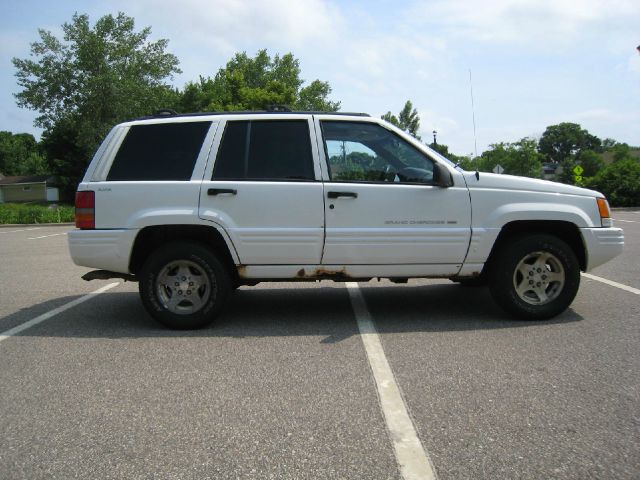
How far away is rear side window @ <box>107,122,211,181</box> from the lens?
507cm

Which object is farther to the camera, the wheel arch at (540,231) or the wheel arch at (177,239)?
the wheel arch at (540,231)

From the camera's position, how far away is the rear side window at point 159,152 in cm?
507

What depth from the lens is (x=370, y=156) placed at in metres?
5.15

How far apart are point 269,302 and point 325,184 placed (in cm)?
188

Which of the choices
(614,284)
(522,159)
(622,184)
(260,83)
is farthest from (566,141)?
(614,284)

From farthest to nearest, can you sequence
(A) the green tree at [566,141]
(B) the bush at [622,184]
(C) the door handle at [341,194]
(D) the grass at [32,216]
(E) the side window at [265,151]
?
(A) the green tree at [566,141]
(B) the bush at [622,184]
(D) the grass at [32,216]
(E) the side window at [265,151]
(C) the door handle at [341,194]

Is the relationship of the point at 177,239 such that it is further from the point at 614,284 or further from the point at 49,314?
the point at 614,284

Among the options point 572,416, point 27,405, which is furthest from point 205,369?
point 572,416

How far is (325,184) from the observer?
5.00 meters

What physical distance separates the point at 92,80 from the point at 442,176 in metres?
49.3

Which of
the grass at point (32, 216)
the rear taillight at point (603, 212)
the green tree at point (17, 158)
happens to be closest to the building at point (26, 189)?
the green tree at point (17, 158)

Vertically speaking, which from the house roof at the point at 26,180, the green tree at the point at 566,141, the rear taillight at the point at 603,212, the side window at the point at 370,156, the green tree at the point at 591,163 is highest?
the green tree at the point at 566,141

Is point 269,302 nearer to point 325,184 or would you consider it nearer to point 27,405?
point 325,184

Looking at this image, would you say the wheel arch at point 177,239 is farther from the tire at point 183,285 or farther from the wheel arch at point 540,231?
the wheel arch at point 540,231
